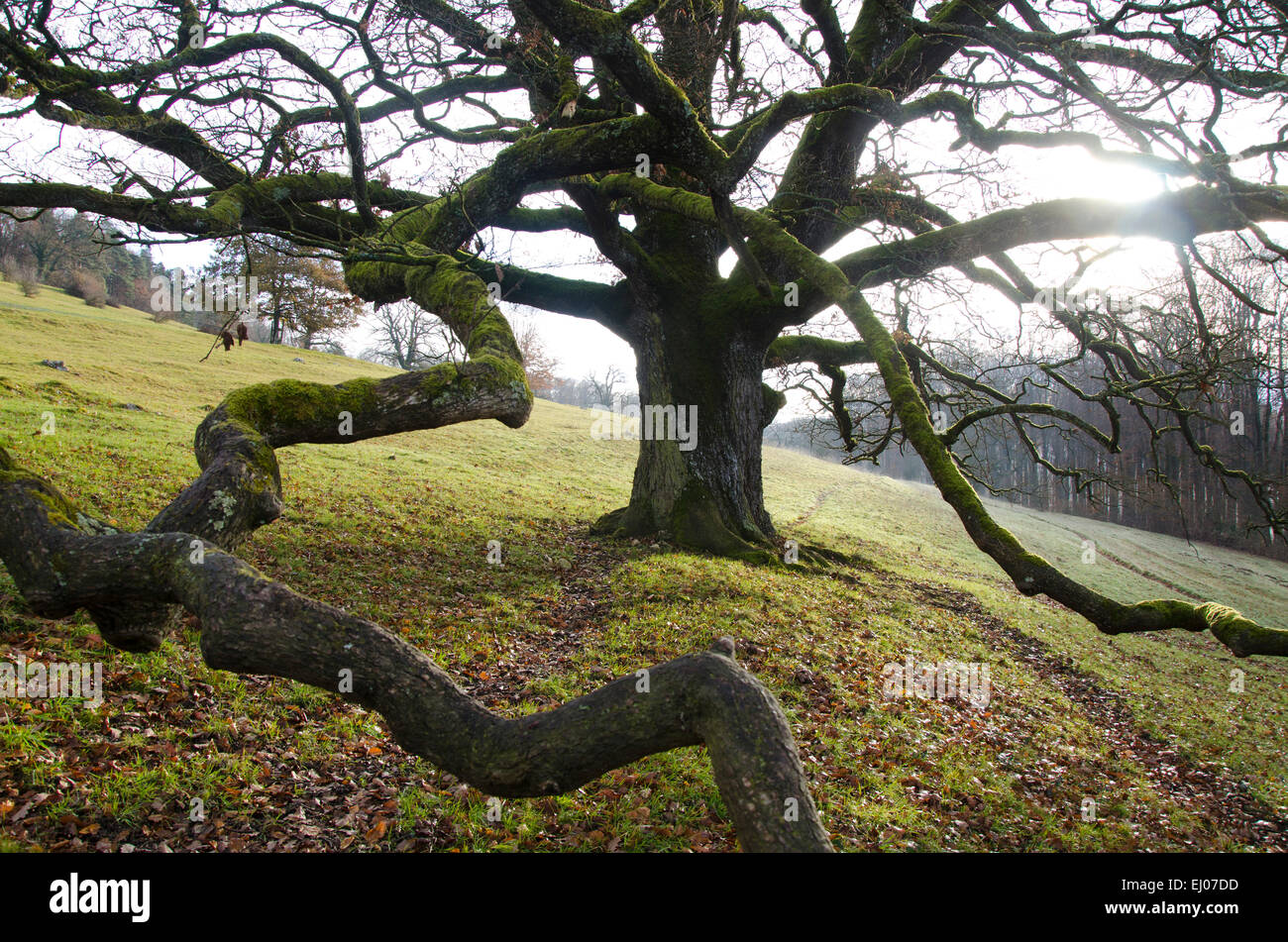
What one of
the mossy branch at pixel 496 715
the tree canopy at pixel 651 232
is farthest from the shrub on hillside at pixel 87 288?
the mossy branch at pixel 496 715

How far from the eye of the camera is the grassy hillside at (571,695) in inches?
169

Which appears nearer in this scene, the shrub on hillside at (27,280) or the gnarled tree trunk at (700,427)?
the gnarled tree trunk at (700,427)

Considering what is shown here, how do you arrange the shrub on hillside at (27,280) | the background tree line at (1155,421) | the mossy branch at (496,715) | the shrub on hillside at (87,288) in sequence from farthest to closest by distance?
the shrub on hillside at (87,288) < the shrub on hillside at (27,280) < the background tree line at (1155,421) < the mossy branch at (496,715)

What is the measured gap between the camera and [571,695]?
6113mm

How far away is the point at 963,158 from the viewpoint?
8453mm

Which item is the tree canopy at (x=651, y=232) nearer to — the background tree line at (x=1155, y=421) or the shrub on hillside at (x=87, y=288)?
the background tree line at (x=1155, y=421)

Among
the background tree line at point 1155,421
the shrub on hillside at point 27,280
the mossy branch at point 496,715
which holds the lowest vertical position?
the mossy branch at point 496,715

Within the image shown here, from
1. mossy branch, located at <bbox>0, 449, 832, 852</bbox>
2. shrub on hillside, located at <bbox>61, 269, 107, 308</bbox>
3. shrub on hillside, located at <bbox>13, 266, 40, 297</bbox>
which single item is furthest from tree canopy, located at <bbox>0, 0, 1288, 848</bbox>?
shrub on hillside, located at <bbox>61, 269, 107, 308</bbox>

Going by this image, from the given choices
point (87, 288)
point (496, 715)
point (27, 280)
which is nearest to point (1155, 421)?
point (496, 715)

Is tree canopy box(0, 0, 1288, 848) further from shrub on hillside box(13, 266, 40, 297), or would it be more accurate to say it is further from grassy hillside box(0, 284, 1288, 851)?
shrub on hillside box(13, 266, 40, 297)
